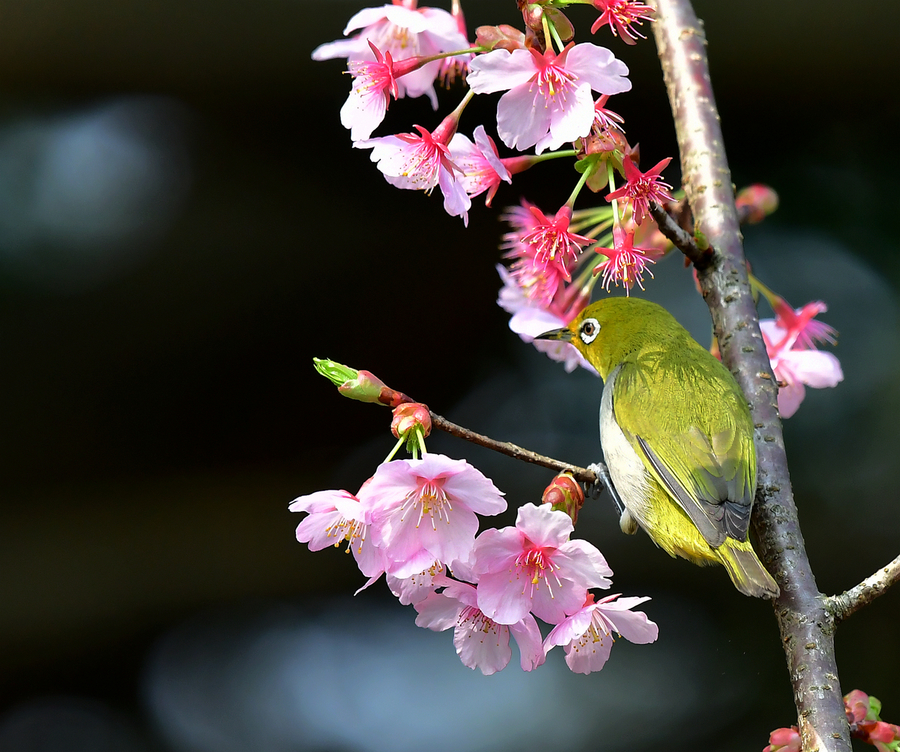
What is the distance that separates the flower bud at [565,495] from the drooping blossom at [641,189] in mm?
274

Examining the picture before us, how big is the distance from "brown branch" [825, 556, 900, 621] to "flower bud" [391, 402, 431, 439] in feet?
1.32

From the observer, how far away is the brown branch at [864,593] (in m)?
0.73

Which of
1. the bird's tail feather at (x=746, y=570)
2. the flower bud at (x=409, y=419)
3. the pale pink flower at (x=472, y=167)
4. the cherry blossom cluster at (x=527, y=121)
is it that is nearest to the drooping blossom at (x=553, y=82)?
the cherry blossom cluster at (x=527, y=121)

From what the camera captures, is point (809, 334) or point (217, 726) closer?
point (809, 334)

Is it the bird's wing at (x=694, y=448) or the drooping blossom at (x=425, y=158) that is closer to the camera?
the drooping blossom at (x=425, y=158)

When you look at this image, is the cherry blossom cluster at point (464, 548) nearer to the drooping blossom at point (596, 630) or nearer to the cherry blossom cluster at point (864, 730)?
the drooping blossom at point (596, 630)

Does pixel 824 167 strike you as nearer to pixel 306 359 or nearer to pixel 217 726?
pixel 306 359

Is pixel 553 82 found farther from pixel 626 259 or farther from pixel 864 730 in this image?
pixel 864 730

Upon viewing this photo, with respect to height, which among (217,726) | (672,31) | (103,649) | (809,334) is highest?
(672,31)

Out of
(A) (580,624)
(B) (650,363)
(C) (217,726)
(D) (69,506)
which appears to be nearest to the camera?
(A) (580,624)

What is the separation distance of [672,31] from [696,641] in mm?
2434

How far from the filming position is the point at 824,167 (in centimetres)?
321

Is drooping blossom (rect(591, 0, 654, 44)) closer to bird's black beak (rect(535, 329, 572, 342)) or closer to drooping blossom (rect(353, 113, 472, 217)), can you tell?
drooping blossom (rect(353, 113, 472, 217))

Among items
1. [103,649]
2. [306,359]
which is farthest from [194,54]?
[103,649]
